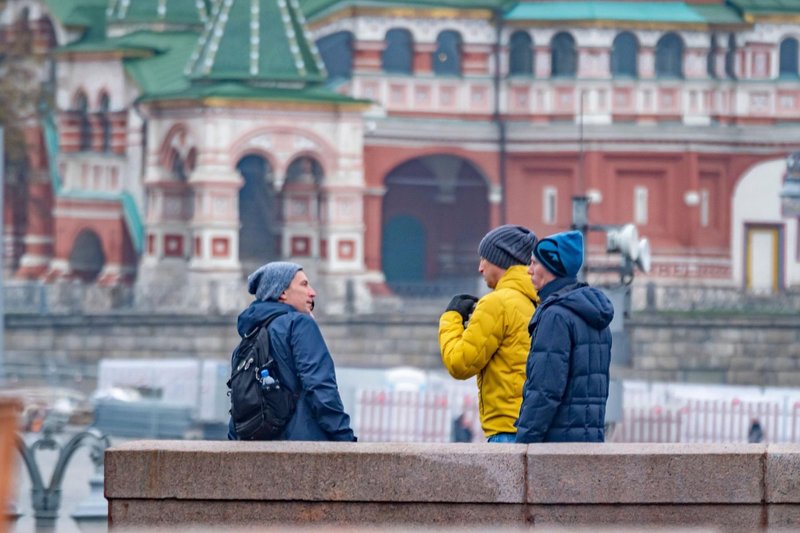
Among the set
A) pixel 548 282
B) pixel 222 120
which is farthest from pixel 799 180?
pixel 548 282

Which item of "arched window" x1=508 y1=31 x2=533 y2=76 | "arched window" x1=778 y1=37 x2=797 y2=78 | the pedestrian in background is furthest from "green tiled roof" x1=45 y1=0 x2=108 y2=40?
the pedestrian in background

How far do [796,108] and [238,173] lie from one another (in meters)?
13.4

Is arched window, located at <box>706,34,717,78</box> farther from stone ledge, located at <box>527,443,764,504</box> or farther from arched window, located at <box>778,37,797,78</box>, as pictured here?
stone ledge, located at <box>527,443,764,504</box>

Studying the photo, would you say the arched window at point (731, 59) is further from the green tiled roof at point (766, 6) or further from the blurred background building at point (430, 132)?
the green tiled roof at point (766, 6)

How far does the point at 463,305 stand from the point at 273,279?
980 millimetres

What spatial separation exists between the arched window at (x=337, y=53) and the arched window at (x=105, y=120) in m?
5.13

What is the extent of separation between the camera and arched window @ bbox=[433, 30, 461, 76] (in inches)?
2250

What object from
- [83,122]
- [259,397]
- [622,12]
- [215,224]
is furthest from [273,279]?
[83,122]

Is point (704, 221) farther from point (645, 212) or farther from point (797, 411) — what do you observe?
point (797, 411)

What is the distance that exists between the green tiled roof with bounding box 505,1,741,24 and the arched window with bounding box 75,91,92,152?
10.2 meters

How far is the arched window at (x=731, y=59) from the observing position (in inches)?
2281

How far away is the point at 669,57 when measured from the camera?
57781 millimetres

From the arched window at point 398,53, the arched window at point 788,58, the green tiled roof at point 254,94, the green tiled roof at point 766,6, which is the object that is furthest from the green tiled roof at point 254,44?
the arched window at point 788,58

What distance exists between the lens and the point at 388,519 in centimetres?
1235
